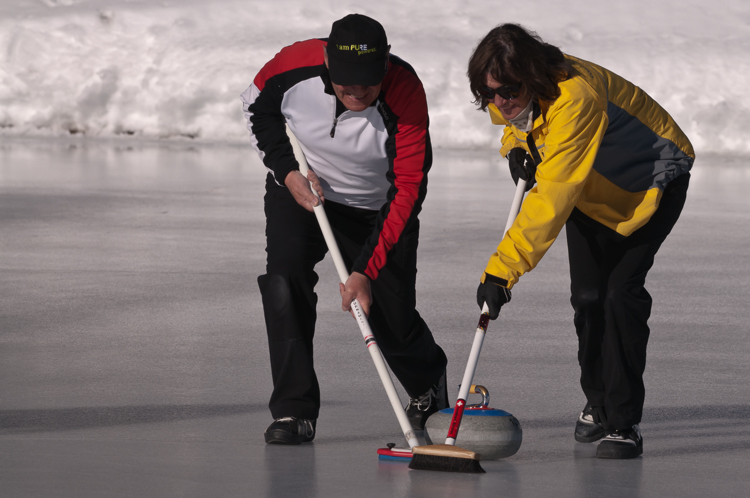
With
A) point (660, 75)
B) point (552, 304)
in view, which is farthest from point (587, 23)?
point (552, 304)

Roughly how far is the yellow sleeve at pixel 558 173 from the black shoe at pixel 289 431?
A: 0.84m

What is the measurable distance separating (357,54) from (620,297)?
46.2 inches

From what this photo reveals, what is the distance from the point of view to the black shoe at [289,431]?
356 centimetres

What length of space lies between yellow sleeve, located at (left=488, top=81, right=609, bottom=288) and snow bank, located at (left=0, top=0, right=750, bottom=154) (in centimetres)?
1712

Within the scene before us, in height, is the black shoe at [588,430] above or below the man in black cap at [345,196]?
below

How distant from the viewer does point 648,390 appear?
4344 millimetres

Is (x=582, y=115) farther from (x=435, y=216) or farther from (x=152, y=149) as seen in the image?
(x=152, y=149)

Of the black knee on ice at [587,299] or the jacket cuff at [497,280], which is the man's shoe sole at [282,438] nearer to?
the jacket cuff at [497,280]

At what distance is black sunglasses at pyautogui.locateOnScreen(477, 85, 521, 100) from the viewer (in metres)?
3.22

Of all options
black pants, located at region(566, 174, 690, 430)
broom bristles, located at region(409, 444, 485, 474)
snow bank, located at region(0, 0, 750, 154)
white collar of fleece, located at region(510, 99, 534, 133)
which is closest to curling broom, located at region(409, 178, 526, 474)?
broom bristles, located at region(409, 444, 485, 474)

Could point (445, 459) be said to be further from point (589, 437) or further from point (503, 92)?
point (503, 92)

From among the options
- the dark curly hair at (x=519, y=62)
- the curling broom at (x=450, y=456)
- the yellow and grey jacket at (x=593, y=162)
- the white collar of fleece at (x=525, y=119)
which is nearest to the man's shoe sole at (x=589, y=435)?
the curling broom at (x=450, y=456)

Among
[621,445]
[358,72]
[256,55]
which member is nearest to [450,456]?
[621,445]

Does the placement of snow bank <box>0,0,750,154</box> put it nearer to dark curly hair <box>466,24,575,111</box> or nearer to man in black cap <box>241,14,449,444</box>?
man in black cap <box>241,14,449,444</box>
